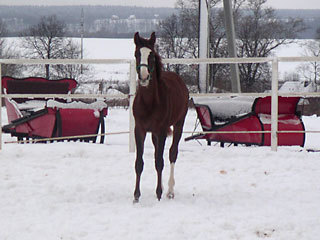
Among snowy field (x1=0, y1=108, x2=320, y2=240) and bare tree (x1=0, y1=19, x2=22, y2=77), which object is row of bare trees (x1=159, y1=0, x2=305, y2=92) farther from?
snowy field (x1=0, y1=108, x2=320, y2=240)

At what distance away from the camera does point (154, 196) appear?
439 centimetres

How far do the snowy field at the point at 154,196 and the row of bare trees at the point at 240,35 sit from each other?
84.5 feet

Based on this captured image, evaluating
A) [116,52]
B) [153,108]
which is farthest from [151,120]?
[116,52]

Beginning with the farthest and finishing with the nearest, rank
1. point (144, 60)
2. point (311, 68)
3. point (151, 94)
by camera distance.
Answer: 1. point (311, 68)
2. point (151, 94)
3. point (144, 60)

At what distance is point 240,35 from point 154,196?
1437 inches

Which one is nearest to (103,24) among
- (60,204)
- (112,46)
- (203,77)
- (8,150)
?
(112,46)

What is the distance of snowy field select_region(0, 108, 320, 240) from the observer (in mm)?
3246

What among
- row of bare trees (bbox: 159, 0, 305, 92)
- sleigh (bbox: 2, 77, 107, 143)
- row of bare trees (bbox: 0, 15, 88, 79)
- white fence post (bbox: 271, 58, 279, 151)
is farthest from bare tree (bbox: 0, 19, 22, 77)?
white fence post (bbox: 271, 58, 279, 151)

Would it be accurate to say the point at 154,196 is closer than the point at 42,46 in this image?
Yes

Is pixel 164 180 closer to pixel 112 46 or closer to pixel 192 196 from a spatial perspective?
pixel 192 196

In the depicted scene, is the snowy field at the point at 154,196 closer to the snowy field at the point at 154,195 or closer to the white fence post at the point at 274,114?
the snowy field at the point at 154,195

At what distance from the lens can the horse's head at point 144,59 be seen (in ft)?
12.7

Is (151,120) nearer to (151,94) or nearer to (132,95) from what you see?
(151,94)

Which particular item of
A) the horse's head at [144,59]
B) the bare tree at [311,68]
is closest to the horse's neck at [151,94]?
the horse's head at [144,59]
